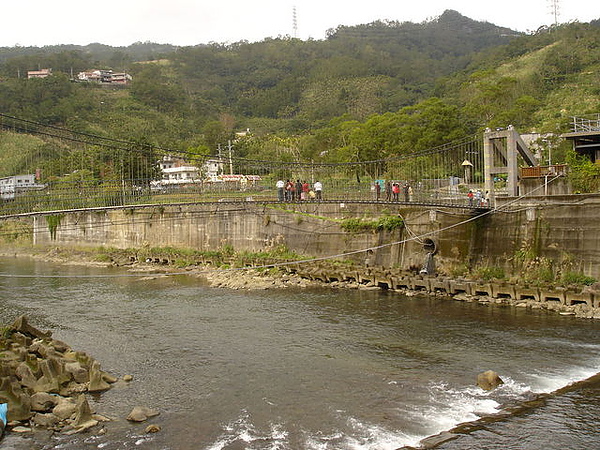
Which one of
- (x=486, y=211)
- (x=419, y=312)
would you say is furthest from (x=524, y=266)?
(x=419, y=312)

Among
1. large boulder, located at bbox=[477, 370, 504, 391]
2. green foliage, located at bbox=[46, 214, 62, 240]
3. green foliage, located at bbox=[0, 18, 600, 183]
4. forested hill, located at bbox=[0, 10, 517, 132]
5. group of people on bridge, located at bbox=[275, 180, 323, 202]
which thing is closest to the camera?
large boulder, located at bbox=[477, 370, 504, 391]

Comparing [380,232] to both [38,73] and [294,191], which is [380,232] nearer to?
[294,191]

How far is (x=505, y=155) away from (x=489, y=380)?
1467 cm

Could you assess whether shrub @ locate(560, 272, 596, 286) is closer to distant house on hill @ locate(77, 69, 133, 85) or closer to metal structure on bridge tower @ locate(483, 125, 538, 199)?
metal structure on bridge tower @ locate(483, 125, 538, 199)

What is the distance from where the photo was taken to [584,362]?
16.0 metres

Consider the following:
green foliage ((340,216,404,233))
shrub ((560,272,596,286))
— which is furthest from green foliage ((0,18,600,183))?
green foliage ((340,216,404,233))

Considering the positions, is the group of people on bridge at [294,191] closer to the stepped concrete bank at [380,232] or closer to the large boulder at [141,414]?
the stepped concrete bank at [380,232]

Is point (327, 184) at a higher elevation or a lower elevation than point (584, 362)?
higher

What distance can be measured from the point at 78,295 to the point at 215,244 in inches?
431

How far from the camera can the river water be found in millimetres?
12367

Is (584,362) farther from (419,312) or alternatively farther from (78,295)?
(78,295)

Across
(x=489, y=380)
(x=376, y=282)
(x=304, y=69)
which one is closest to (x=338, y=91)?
(x=304, y=69)

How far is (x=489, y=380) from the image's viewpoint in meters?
14.6

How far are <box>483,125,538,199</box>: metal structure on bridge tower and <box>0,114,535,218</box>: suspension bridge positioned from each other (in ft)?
0.13
